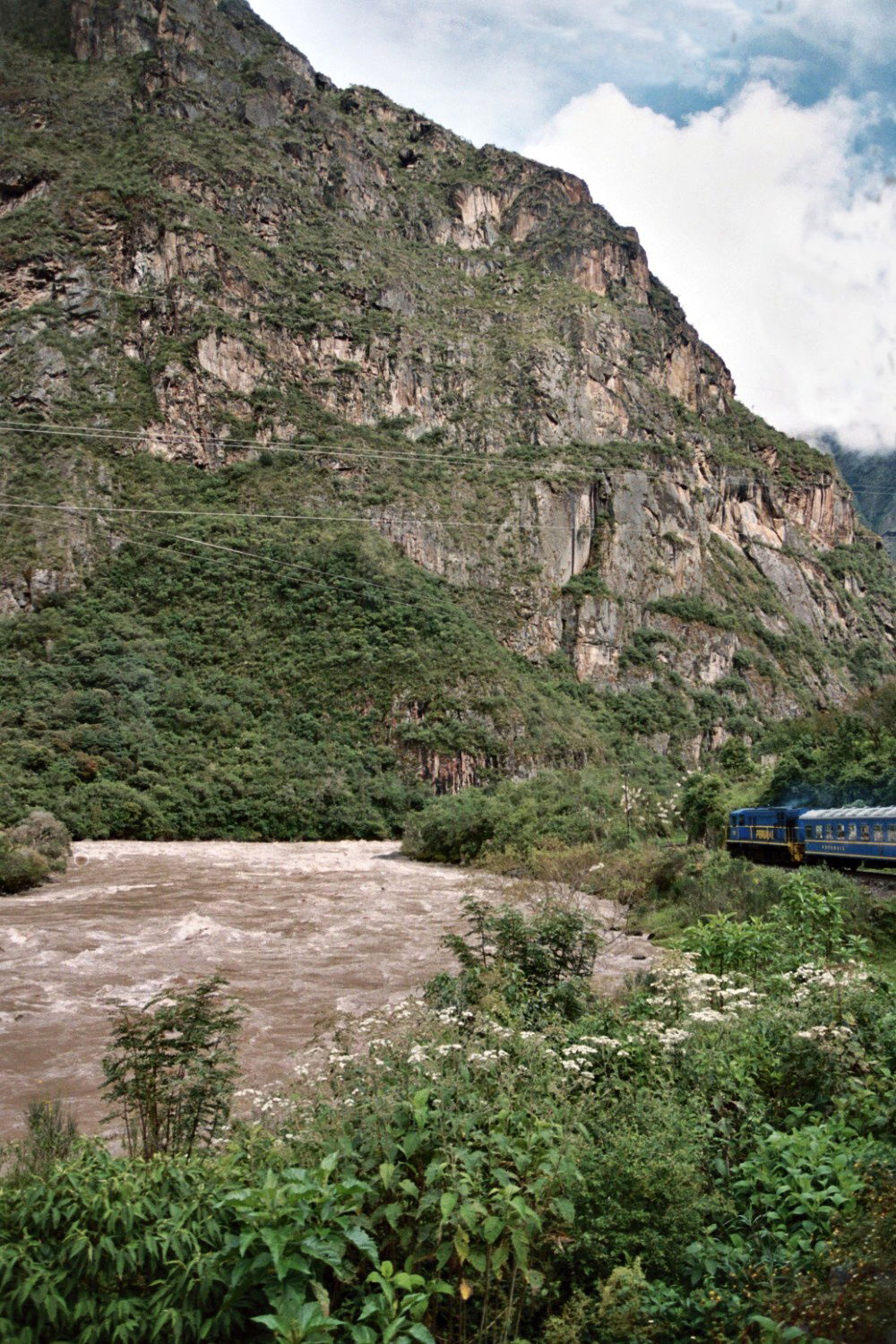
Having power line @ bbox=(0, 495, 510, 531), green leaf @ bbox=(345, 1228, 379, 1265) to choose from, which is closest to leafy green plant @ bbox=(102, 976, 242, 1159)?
green leaf @ bbox=(345, 1228, 379, 1265)

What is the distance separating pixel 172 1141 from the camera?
668 centimetres

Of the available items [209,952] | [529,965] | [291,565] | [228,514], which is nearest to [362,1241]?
[529,965]

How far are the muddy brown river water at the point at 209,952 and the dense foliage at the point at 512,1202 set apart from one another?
253cm

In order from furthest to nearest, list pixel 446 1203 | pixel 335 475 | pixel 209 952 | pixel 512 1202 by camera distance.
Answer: pixel 335 475
pixel 209 952
pixel 512 1202
pixel 446 1203

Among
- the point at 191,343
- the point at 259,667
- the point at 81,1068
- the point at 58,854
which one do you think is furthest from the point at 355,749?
the point at 81,1068

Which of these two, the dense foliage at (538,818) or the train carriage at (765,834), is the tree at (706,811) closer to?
the dense foliage at (538,818)

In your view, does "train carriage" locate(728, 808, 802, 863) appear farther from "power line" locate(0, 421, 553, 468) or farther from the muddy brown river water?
"power line" locate(0, 421, 553, 468)

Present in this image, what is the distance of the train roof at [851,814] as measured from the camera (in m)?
21.3

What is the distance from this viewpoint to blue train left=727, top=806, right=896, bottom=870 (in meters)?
21.2

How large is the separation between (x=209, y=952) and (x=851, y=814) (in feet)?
50.9

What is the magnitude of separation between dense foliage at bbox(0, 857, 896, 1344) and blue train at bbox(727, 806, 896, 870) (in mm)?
15170

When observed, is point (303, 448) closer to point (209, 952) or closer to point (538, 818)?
point (538, 818)

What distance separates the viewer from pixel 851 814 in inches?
898

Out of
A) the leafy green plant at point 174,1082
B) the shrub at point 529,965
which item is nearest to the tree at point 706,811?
the shrub at point 529,965
